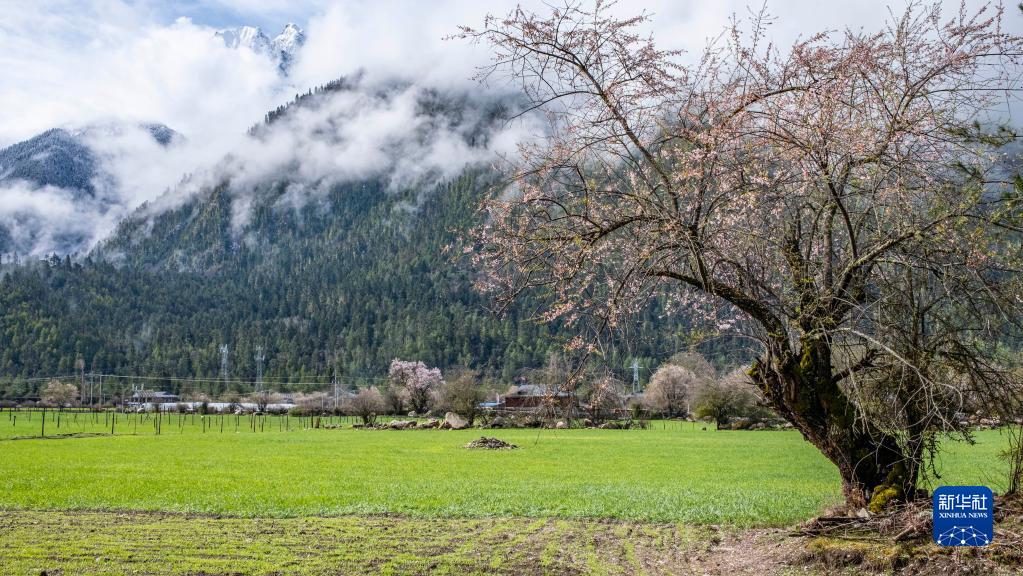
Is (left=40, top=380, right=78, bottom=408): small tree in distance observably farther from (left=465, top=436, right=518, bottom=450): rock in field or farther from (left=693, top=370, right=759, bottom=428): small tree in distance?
(left=465, top=436, right=518, bottom=450): rock in field

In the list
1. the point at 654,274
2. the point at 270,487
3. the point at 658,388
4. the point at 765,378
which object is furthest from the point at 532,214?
the point at 658,388

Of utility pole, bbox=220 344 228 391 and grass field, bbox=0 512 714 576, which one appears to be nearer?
grass field, bbox=0 512 714 576

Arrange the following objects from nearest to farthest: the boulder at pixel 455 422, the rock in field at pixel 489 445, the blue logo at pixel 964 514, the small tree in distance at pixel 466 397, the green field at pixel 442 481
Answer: the blue logo at pixel 964 514
the green field at pixel 442 481
the rock in field at pixel 489 445
the boulder at pixel 455 422
the small tree in distance at pixel 466 397

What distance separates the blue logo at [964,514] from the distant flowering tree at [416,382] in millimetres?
97367

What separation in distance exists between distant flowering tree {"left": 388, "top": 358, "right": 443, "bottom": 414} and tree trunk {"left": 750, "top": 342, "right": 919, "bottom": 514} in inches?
3646

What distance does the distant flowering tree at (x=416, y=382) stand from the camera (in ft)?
334

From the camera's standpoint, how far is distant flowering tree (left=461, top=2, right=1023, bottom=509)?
8898 millimetres

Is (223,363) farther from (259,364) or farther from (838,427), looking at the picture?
(838,427)

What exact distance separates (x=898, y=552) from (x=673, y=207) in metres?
4.65

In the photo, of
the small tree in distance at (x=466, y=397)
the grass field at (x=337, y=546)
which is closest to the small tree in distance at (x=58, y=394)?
the small tree in distance at (x=466, y=397)

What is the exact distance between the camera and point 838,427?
10.9 m

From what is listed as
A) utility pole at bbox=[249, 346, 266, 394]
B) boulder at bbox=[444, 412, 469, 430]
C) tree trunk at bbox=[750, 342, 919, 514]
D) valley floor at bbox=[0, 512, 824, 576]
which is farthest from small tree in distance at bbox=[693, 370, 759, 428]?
utility pole at bbox=[249, 346, 266, 394]

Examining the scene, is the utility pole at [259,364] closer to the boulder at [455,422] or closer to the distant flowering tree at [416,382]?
the distant flowering tree at [416,382]

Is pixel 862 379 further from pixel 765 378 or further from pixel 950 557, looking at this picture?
pixel 950 557
